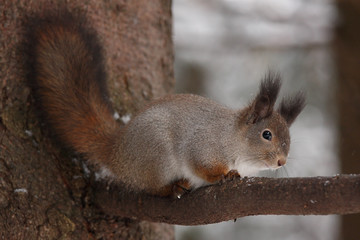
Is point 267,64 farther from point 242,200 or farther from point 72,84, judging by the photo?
point 242,200

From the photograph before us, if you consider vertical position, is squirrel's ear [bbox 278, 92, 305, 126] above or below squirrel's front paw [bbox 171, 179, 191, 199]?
above

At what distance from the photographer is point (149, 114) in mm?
1732

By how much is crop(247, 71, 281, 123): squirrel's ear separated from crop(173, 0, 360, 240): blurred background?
93cm

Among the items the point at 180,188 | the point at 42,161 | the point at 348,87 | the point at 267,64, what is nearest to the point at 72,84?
the point at 42,161

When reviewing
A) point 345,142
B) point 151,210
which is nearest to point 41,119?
point 151,210

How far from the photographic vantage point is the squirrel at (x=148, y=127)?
1.68m

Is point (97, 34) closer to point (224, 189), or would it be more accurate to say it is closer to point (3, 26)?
point (3, 26)

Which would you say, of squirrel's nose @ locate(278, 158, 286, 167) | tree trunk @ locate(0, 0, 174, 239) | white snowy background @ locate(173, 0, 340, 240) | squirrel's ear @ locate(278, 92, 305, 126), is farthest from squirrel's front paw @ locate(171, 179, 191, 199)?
white snowy background @ locate(173, 0, 340, 240)

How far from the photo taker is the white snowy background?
3.56 metres

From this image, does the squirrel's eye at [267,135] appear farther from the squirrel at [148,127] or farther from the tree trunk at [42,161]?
the tree trunk at [42,161]

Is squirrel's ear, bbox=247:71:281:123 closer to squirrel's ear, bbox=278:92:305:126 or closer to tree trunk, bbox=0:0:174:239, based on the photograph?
squirrel's ear, bbox=278:92:305:126

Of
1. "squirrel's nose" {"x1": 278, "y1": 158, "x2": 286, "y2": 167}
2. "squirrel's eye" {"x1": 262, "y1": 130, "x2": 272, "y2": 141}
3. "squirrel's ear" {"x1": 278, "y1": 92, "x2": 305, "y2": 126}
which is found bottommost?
"squirrel's nose" {"x1": 278, "y1": 158, "x2": 286, "y2": 167}

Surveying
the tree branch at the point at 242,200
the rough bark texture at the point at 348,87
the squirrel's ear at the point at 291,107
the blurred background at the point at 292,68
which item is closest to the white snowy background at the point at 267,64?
the blurred background at the point at 292,68

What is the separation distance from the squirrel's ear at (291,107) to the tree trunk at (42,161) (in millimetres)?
573
